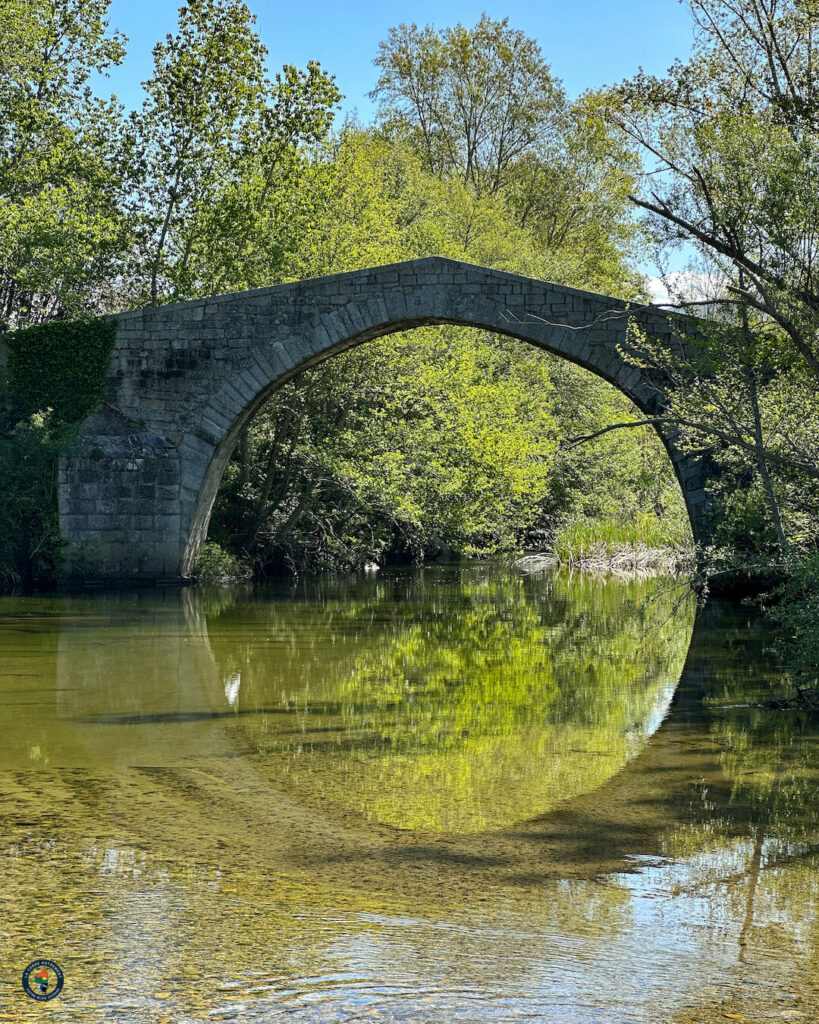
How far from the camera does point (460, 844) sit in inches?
170

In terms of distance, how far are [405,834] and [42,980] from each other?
181 centimetres

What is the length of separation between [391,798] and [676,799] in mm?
1201

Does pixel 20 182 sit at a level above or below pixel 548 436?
above

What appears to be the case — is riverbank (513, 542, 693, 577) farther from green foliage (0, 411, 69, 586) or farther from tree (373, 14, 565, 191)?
tree (373, 14, 565, 191)

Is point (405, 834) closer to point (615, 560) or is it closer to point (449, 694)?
point (449, 694)

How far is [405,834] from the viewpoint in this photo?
443 cm

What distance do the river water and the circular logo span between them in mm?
32

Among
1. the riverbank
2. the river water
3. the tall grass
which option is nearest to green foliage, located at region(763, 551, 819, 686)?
the river water

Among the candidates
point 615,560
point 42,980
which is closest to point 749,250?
point 42,980

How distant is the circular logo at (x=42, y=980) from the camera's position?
9.11 feet

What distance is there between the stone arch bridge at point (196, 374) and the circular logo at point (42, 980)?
11.7m

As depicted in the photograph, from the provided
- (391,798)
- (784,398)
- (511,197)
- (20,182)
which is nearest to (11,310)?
(20,182)

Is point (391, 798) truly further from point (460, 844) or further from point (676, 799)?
point (676, 799)

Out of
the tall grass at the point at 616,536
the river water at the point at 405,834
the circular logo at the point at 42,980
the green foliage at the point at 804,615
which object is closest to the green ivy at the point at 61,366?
the river water at the point at 405,834
